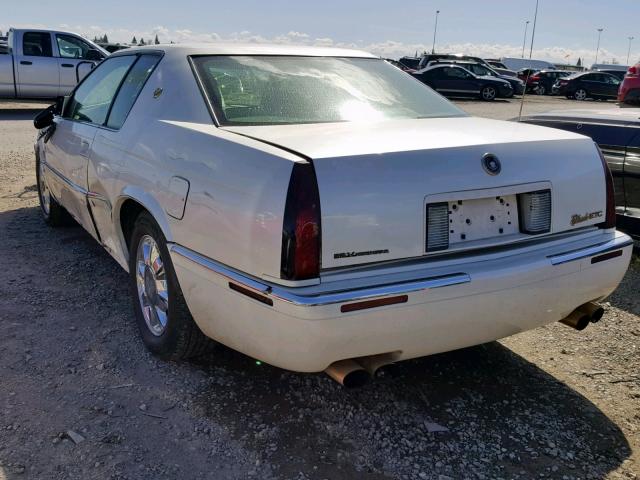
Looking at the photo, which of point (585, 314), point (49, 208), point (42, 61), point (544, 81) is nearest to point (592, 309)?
point (585, 314)

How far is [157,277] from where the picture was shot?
322 centimetres

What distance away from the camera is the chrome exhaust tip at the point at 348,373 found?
2488mm

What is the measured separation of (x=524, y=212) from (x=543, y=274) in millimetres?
279

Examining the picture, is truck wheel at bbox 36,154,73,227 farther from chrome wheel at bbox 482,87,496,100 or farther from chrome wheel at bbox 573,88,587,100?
chrome wheel at bbox 573,88,587,100

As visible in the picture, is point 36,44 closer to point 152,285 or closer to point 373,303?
point 152,285

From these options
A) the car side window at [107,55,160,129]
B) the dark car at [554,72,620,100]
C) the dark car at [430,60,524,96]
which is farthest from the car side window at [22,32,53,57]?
the dark car at [554,72,620,100]

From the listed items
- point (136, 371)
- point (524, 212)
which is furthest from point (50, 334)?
point (524, 212)

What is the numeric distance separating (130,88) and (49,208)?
7.05 ft

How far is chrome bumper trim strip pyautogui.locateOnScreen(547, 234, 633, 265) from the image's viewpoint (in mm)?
2766

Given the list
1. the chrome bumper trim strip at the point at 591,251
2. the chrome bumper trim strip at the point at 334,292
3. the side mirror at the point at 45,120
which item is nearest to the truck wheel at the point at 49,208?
the side mirror at the point at 45,120

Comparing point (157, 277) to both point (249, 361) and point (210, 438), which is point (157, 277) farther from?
point (210, 438)

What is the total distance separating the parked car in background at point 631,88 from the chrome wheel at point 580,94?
20.1m

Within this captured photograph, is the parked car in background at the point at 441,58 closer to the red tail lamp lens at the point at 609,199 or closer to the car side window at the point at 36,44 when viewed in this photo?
the car side window at the point at 36,44

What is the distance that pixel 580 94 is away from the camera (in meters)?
29.7
